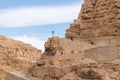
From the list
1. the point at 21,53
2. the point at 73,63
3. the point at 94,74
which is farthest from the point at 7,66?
the point at 94,74

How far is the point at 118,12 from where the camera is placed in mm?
33875

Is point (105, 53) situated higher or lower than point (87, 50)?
lower

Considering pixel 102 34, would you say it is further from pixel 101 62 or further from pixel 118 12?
pixel 101 62

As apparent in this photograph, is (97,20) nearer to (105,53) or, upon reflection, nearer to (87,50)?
(87,50)

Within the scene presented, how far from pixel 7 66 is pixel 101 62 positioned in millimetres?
38931

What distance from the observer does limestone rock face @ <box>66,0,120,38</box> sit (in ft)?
112

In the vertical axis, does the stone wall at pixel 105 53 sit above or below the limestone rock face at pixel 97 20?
below

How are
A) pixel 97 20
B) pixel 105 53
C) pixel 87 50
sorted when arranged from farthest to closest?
pixel 97 20, pixel 87 50, pixel 105 53

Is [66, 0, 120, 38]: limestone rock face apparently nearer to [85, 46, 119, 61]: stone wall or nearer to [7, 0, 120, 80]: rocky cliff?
[7, 0, 120, 80]: rocky cliff

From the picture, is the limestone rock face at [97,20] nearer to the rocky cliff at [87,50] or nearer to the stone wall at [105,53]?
the rocky cliff at [87,50]

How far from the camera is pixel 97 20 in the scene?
35.6 metres

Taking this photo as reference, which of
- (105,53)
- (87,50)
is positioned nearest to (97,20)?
(87,50)

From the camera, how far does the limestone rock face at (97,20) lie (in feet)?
112

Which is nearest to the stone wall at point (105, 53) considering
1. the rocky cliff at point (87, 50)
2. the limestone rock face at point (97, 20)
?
the rocky cliff at point (87, 50)
